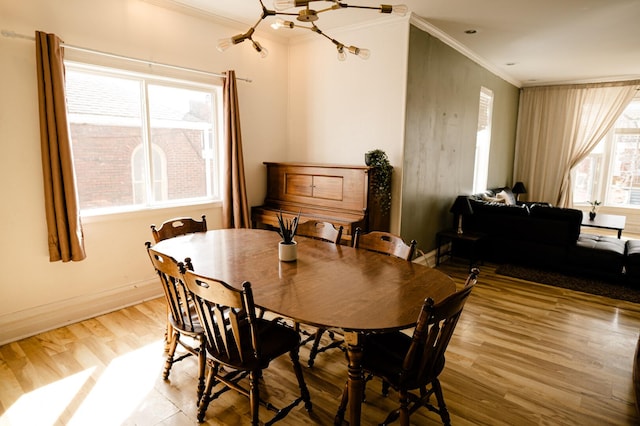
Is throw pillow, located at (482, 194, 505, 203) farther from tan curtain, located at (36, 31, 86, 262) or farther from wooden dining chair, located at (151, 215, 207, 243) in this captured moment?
tan curtain, located at (36, 31, 86, 262)

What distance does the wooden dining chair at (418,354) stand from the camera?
1.47 metres

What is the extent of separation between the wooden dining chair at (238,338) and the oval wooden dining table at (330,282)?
0.40ft

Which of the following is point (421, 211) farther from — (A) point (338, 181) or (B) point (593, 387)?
(B) point (593, 387)

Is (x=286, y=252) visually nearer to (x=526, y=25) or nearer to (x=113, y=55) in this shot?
(x=113, y=55)

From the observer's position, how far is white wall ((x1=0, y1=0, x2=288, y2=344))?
271cm

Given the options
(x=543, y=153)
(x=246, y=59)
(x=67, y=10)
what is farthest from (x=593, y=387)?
(x=543, y=153)

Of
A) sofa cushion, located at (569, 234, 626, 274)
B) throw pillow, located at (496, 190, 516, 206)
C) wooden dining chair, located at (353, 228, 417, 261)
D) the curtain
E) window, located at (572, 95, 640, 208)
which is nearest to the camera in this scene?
wooden dining chair, located at (353, 228, 417, 261)

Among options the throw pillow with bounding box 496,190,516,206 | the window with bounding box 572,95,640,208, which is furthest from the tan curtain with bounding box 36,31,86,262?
the window with bounding box 572,95,640,208

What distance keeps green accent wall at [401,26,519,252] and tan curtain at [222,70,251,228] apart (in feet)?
5.67

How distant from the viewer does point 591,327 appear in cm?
318

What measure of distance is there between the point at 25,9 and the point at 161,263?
2248 mm

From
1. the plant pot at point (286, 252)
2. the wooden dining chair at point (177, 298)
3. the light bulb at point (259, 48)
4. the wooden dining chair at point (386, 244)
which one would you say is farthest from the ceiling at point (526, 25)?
the wooden dining chair at point (177, 298)

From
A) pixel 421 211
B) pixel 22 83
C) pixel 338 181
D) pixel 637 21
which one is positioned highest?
pixel 637 21

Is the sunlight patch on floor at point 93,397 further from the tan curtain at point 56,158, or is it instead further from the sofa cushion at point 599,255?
the sofa cushion at point 599,255
